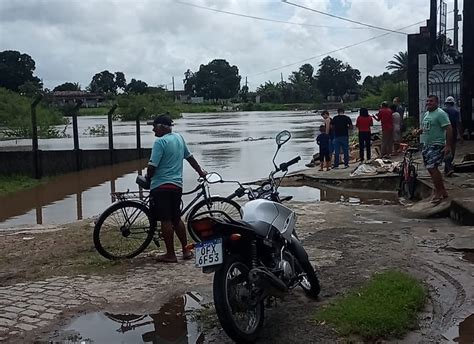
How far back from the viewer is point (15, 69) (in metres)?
92.3

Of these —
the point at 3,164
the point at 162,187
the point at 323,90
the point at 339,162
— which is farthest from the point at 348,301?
the point at 323,90

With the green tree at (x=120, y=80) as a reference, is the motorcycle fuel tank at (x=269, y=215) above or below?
below

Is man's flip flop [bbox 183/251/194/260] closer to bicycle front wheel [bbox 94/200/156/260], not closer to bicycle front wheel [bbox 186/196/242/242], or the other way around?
bicycle front wheel [bbox 186/196/242/242]

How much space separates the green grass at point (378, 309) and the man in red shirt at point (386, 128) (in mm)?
13013

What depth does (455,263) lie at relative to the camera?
690 centimetres

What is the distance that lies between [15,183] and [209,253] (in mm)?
16381

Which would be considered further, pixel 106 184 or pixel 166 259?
pixel 106 184

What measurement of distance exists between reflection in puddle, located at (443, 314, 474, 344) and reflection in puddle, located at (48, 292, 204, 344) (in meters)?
1.91

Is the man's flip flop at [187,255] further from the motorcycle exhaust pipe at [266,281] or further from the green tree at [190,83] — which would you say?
the green tree at [190,83]

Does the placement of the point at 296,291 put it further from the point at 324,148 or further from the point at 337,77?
the point at 337,77

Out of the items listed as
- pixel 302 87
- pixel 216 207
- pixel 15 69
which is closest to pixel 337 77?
pixel 302 87

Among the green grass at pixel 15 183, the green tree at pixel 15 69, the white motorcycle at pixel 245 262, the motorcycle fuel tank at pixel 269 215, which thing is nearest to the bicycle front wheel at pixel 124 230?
the motorcycle fuel tank at pixel 269 215

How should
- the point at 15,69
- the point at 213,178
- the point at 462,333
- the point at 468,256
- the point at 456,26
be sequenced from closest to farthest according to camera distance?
the point at 462,333 < the point at 213,178 < the point at 468,256 < the point at 456,26 < the point at 15,69

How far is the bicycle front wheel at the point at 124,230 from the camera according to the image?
7.50 metres
